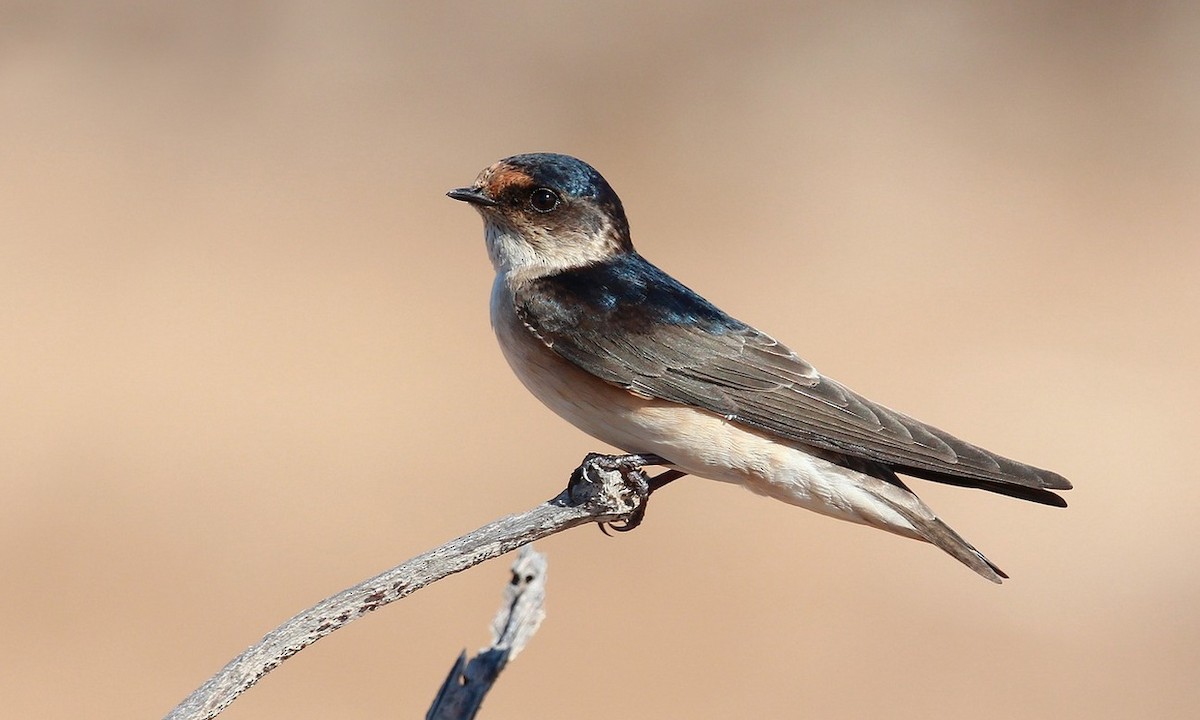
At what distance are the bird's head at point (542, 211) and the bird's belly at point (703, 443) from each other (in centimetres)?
36

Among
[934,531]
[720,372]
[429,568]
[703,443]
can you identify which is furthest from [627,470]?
Result: [429,568]

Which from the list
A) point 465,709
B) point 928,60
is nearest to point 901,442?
point 465,709

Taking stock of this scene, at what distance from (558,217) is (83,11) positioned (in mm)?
9145

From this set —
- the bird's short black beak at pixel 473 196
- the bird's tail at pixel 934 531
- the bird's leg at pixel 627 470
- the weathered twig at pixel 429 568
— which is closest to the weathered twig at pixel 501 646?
the weathered twig at pixel 429 568

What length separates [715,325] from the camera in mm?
3020

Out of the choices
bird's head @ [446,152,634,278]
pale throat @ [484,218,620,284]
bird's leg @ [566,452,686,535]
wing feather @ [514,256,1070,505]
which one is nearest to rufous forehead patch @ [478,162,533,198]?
bird's head @ [446,152,634,278]

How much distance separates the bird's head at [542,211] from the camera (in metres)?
3.09

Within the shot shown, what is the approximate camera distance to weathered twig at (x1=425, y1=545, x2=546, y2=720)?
6.16 ft

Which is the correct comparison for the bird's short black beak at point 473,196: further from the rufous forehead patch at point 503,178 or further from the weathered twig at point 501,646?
the weathered twig at point 501,646

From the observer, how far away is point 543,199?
312 centimetres

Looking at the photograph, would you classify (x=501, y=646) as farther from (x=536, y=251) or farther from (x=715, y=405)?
(x=536, y=251)

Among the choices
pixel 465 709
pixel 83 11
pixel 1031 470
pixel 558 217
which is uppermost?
pixel 83 11

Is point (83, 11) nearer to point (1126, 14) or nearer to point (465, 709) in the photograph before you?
point (1126, 14)

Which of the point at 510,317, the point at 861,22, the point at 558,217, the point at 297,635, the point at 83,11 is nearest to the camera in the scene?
the point at 297,635
